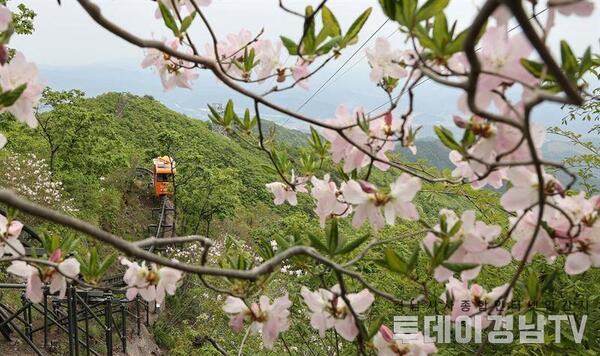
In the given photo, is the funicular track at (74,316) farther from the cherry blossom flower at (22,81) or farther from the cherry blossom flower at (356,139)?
the cherry blossom flower at (356,139)

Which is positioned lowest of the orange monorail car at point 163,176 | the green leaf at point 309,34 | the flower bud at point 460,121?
the flower bud at point 460,121

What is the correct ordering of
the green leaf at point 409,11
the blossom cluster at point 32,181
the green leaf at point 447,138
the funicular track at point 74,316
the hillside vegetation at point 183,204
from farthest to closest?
the blossom cluster at point 32,181 < the funicular track at point 74,316 < the hillside vegetation at point 183,204 < the green leaf at point 447,138 < the green leaf at point 409,11

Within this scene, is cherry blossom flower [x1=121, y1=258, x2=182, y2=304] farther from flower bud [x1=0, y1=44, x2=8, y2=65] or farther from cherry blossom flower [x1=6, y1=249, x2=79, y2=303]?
flower bud [x1=0, y1=44, x2=8, y2=65]

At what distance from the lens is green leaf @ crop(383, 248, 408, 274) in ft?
2.21

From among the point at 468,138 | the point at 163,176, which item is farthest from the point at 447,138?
the point at 163,176

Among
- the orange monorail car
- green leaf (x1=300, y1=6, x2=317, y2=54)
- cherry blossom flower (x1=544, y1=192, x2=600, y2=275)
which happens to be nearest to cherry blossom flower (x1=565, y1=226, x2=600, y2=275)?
cherry blossom flower (x1=544, y1=192, x2=600, y2=275)

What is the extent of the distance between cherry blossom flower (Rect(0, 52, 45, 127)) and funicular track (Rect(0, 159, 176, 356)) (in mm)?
273

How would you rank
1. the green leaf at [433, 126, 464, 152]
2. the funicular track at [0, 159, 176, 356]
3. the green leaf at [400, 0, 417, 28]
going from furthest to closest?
1. the funicular track at [0, 159, 176, 356]
2. the green leaf at [433, 126, 464, 152]
3. the green leaf at [400, 0, 417, 28]

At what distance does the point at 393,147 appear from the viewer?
87 cm

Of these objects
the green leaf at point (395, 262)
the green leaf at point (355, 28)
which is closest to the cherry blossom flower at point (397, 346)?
the green leaf at point (395, 262)

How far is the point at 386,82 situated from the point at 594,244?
430 mm

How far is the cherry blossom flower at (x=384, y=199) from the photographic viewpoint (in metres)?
0.69

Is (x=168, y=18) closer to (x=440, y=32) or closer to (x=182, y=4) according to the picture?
(x=182, y=4)

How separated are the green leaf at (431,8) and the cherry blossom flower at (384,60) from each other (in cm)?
24
